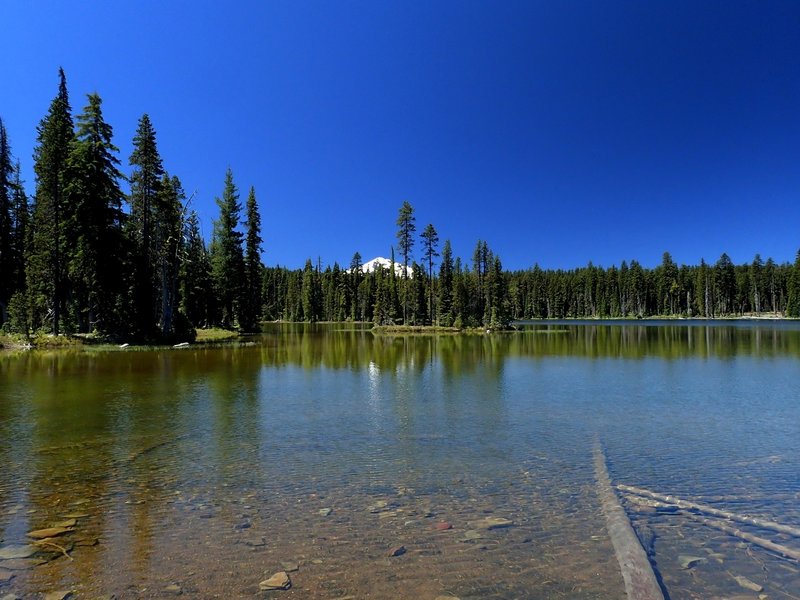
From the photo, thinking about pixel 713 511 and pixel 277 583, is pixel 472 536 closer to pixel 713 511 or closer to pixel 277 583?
pixel 277 583

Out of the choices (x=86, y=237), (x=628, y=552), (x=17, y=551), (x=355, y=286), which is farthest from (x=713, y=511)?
(x=355, y=286)

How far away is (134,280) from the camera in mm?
43469

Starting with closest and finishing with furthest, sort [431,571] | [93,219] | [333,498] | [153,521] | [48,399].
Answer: [431,571]
[153,521]
[333,498]
[48,399]
[93,219]

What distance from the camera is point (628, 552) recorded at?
6332 millimetres

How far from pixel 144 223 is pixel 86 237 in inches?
294

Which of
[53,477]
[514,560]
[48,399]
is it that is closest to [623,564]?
[514,560]

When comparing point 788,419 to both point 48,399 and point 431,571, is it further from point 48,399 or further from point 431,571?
point 48,399

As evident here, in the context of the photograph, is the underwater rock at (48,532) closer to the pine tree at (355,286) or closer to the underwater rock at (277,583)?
the underwater rock at (277,583)

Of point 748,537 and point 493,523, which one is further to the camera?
point 493,523

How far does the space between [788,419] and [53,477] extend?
18.9 m

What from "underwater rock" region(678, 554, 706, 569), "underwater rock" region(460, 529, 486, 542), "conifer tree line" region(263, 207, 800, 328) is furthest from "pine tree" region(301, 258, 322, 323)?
"underwater rock" region(678, 554, 706, 569)

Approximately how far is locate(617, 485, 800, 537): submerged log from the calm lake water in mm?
286

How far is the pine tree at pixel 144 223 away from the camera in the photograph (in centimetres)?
4322

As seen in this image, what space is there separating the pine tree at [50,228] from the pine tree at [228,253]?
2150cm
